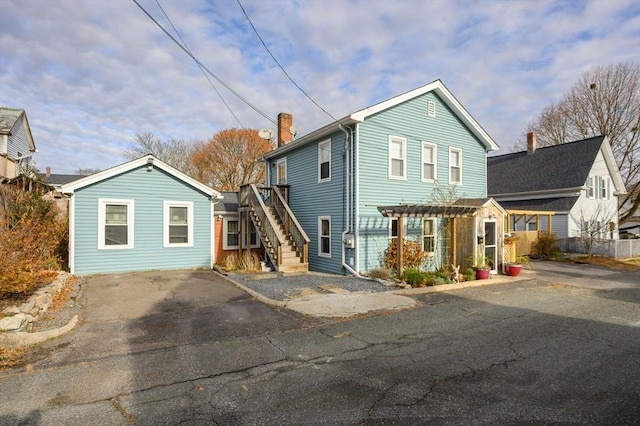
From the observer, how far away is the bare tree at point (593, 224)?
19766 mm

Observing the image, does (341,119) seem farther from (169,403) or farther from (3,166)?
(3,166)

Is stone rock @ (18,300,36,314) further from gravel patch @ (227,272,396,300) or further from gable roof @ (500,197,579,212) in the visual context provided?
Result: gable roof @ (500,197,579,212)

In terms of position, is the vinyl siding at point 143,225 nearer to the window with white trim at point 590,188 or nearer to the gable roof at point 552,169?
the gable roof at point 552,169

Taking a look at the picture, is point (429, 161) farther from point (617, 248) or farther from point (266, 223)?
point (617, 248)

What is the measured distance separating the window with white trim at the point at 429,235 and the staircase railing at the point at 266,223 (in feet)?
18.8

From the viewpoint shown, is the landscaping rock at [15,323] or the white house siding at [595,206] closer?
the landscaping rock at [15,323]

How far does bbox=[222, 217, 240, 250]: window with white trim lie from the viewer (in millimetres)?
16875

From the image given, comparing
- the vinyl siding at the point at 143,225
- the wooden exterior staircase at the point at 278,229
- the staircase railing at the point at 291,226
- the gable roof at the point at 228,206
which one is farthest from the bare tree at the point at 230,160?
the vinyl siding at the point at 143,225

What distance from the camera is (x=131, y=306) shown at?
830 cm

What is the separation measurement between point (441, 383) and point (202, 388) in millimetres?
2983

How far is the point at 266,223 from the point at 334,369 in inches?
383

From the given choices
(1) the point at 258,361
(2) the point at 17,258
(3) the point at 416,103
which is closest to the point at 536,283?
(3) the point at 416,103

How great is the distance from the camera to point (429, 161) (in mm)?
14891

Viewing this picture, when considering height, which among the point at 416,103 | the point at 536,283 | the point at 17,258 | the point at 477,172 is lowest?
the point at 536,283
